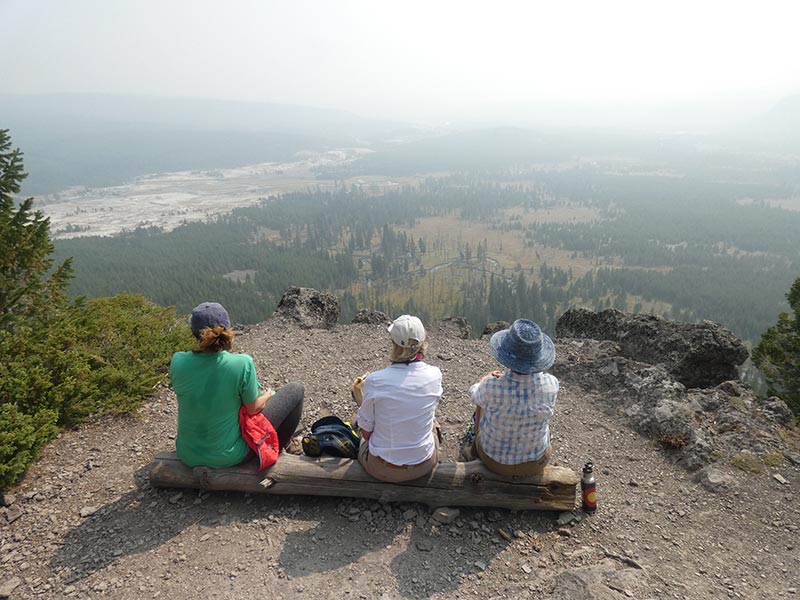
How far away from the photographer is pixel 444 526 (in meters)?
5.01

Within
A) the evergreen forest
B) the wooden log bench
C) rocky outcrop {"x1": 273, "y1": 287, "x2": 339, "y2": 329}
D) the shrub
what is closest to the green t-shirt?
the wooden log bench

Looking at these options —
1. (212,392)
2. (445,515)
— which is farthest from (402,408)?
(212,392)

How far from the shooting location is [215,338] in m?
4.40

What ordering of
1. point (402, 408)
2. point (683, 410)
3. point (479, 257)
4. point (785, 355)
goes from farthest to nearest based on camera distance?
point (479, 257)
point (785, 355)
point (683, 410)
point (402, 408)

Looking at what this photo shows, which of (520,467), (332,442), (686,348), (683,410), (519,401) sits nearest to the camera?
(519,401)

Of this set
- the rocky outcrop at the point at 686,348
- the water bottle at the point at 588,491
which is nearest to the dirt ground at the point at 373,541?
the water bottle at the point at 588,491

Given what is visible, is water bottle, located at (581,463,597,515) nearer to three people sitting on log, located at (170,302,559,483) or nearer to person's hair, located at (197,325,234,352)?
three people sitting on log, located at (170,302,559,483)

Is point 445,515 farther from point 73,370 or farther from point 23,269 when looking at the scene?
point 23,269

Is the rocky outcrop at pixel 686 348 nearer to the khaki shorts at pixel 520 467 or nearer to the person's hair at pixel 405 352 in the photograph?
the khaki shorts at pixel 520 467

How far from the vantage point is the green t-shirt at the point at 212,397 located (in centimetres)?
451

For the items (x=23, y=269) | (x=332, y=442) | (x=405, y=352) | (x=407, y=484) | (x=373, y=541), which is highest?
(x=405, y=352)

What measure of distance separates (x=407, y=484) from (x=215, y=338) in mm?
2713

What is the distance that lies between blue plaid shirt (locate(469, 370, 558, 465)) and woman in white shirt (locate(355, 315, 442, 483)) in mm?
640

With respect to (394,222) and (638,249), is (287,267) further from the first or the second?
(638,249)
